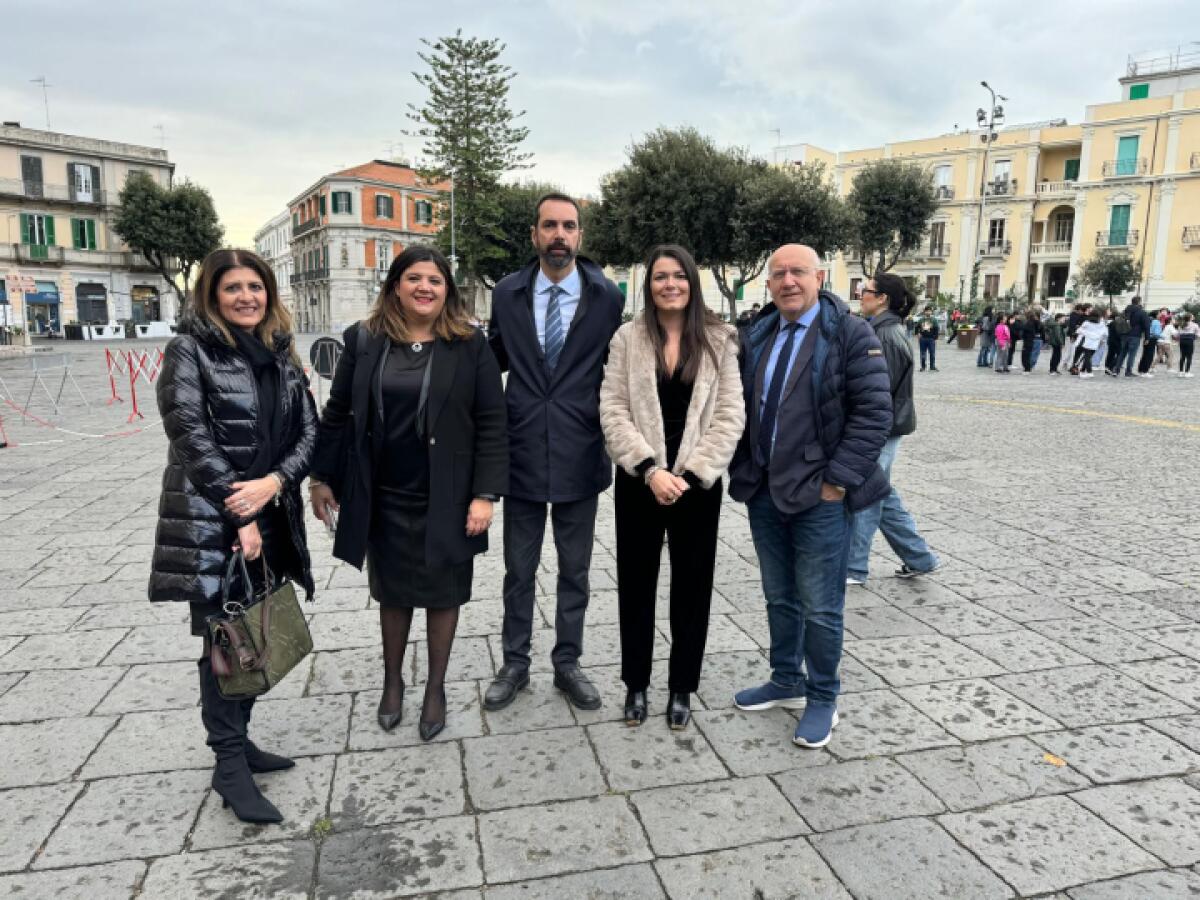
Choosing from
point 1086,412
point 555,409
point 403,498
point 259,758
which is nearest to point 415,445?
point 403,498

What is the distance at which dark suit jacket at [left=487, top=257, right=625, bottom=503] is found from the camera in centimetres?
313

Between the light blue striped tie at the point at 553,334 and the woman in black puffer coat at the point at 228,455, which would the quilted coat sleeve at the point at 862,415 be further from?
the woman in black puffer coat at the point at 228,455

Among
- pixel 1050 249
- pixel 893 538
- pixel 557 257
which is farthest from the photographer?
pixel 1050 249

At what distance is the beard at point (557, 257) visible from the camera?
10.3ft

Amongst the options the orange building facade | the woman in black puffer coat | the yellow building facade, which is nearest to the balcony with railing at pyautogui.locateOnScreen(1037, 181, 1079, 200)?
the yellow building facade

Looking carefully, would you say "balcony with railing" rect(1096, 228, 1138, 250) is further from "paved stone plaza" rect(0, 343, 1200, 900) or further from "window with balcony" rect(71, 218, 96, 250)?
"window with balcony" rect(71, 218, 96, 250)

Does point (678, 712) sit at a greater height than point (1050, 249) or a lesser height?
lesser

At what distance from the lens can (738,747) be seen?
290 centimetres

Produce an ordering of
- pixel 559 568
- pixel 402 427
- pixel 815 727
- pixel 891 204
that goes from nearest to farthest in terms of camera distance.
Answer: pixel 402 427 → pixel 815 727 → pixel 559 568 → pixel 891 204

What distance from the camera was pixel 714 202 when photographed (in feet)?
93.5

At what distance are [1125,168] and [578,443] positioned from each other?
4876cm

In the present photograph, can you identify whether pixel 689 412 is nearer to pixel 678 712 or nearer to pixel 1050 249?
pixel 678 712

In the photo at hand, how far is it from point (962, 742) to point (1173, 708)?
974mm

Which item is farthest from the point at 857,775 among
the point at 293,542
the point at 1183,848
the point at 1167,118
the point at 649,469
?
the point at 1167,118
